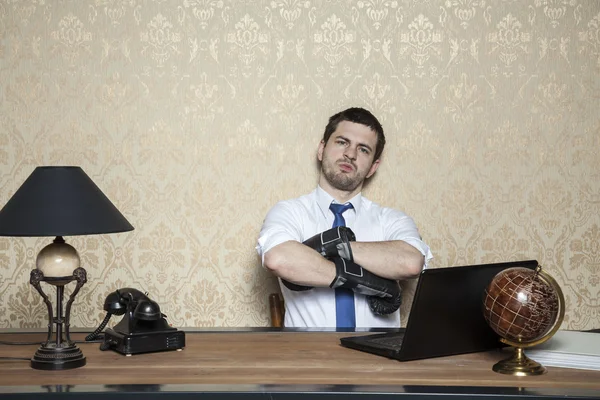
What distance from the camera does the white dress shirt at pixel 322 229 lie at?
3.16m

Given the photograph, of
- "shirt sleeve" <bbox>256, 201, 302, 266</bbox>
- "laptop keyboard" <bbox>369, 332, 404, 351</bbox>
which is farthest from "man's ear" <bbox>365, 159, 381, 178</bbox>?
"laptop keyboard" <bbox>369, 332, 404, 351</bbox>

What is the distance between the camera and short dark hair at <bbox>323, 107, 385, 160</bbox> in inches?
135

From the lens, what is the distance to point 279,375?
1.85 meters

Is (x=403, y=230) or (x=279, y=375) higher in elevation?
(x=403, y=230)

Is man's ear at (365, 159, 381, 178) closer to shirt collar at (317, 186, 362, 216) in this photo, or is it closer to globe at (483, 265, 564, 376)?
shirt collar at (317, 186, 362, 216)

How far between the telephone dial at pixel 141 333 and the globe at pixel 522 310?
889 mm

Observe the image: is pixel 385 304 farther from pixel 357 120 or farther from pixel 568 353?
pixel 568 353

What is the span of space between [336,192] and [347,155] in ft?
0.58

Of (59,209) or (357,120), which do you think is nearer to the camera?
(59,209)

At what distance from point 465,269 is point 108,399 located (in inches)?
38.3

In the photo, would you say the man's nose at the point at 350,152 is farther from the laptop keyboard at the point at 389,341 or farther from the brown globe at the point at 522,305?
the brown globe at the point at 522,305

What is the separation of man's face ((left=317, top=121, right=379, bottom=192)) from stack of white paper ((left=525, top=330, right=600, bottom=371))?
142 cm

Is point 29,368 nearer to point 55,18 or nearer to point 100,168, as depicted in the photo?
point 100,168

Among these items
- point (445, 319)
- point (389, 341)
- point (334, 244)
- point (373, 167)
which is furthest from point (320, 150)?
point (445, 319)
